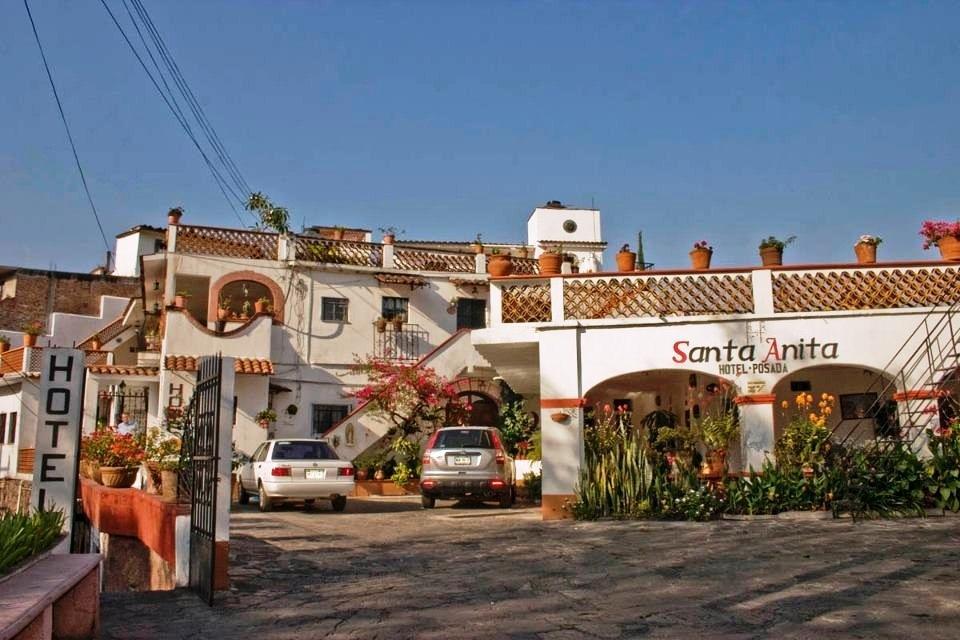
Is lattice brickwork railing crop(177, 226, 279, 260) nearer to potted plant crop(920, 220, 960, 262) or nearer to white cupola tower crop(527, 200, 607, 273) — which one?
white cupola tower crop(527, 200, 607, 273)

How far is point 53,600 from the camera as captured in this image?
4320mm

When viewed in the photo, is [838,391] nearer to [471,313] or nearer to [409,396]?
[409,396]

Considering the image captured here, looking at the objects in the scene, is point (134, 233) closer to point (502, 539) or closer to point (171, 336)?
point (171, 336)

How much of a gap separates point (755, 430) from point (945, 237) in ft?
14.7

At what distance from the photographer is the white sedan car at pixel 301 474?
48.2 feet

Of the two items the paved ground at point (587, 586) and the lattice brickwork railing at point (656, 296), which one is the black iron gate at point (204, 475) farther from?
the lattice brickwork railing at point (656, 296)

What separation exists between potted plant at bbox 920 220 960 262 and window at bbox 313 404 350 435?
630 inches

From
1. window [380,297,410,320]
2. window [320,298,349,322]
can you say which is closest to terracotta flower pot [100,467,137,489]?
window [320,298,349,322]

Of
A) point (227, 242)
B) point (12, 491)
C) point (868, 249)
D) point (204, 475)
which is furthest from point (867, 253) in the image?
point (12, 491)

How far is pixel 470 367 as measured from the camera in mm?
23672

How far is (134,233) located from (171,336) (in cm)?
1903

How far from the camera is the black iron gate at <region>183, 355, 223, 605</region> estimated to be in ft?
21.2

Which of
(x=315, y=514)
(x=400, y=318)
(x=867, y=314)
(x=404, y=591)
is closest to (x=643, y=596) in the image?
(x=404, y=591)

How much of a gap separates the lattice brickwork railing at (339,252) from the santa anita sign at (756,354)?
568 inches
